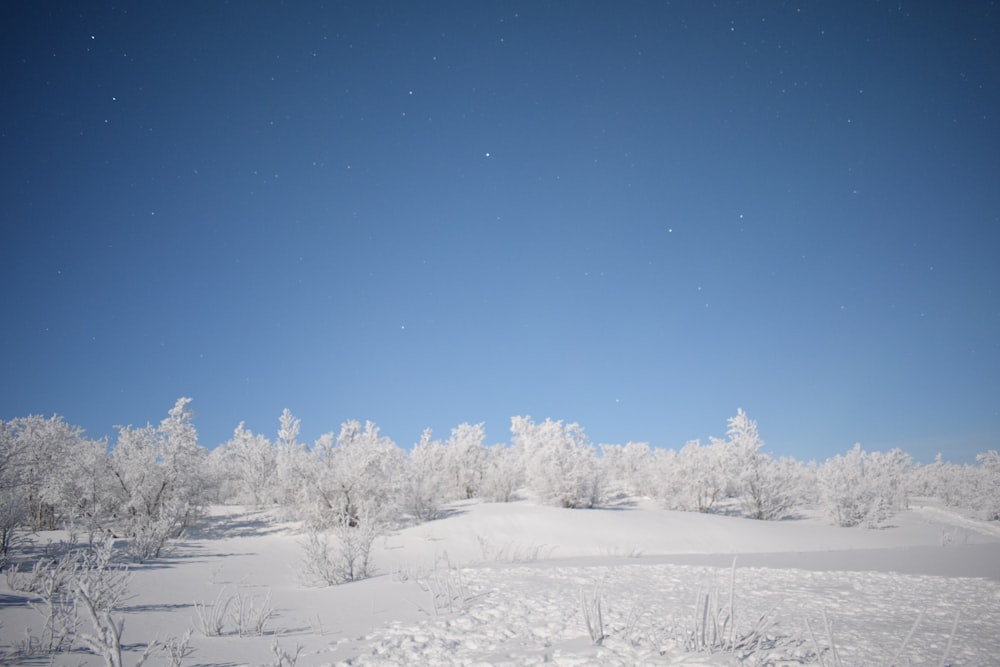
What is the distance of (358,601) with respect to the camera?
6.95 metres

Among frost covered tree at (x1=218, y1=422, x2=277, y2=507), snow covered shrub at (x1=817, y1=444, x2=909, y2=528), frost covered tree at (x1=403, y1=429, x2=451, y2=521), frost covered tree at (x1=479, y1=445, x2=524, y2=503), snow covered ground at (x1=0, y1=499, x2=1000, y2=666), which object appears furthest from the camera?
frost covered tree at (x1=218, y1=422, x2=277, y2=507)

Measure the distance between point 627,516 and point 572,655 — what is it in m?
15.8

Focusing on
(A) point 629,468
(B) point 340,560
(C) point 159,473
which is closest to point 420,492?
(C) point 159,473

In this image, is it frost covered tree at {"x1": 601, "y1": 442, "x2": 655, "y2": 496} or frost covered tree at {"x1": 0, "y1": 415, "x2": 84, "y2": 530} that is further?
frost covered tree at {"x1": 601, "y1": 442, "x2": 655, "y2": 496}

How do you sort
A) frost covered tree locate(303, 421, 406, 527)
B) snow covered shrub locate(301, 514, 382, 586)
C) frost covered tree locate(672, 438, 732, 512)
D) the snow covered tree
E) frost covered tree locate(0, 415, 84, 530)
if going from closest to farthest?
1. snow covered shrub locate(301, 514, 382, 586)
2. frost covered tree locate(0, 415, 84, 530)
3. frost covered tree locate(303, 421, 406, 527)
4. the snow covered tree
5. frost covered tree locate(672, 438, 732, 512)

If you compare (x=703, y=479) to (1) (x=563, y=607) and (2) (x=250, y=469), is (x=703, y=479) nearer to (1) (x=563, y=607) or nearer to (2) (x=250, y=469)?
(1) (x=563, y=607)

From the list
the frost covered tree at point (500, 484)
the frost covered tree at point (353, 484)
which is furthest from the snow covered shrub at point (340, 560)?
the frost covered tree at point (500, 484)

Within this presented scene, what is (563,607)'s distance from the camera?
611 centimetres

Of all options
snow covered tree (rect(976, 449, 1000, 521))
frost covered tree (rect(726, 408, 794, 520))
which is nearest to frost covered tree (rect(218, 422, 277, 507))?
frost covered tree (rect(726, 408, 794, 520))

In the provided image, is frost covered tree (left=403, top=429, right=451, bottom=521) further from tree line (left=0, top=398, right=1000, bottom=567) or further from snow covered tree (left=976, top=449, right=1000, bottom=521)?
snow covered tree (left=976, top=449, right=1000, bottom=521)

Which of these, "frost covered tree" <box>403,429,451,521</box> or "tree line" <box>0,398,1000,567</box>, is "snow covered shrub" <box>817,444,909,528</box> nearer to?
"tree line" <box>0,398,1000,567</box>

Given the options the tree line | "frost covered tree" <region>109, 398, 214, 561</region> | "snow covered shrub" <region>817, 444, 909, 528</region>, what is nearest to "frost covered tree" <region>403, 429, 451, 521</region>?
the tree line

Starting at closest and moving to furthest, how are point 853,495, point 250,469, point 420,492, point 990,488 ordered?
point 420,492 < point 853,495 < point 990,488 < point 250,469

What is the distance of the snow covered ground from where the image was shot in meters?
4.37
